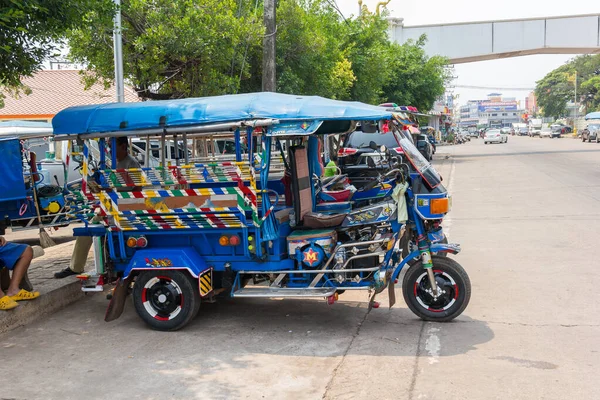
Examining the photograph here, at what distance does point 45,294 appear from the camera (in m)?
6.74

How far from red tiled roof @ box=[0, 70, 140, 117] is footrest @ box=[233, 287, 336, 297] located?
24.0 metres

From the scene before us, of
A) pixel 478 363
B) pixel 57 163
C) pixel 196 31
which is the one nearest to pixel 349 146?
pixel 196 31

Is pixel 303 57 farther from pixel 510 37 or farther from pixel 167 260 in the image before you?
pixel 510 37

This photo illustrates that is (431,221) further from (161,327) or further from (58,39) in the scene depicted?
(58,39)

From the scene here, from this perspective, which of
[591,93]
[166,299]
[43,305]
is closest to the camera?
[166,299]

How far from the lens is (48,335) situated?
6.05 metres

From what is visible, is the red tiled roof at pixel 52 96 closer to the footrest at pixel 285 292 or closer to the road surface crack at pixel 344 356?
the footrest at pixel 285 292

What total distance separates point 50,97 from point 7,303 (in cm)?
2723

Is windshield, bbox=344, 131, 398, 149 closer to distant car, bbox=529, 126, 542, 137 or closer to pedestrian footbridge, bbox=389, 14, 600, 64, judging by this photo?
pedestrian footbridge, bbox=389, 14, 600, 64

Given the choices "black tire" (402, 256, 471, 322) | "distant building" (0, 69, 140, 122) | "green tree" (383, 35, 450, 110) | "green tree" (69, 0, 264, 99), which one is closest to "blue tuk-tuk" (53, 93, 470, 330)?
"black tire" (402, 256, 471, 322)

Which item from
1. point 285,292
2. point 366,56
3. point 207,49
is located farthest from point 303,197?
point 366,56

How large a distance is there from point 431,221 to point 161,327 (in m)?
2.83

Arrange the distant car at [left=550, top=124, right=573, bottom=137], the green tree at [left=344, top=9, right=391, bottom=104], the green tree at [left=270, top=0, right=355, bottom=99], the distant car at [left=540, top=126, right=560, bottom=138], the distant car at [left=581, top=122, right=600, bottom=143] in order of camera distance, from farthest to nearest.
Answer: the distant car at [left=540, top=126, right=560, bottom=138], the distant car at [left=550, top=124, right=573, bottom=137], the distant car at [left=581, top=122, right=600, bottom=143], the green tree at [left=344, top=9, right=391, bottom=104], the green tree at [left=270, top=0, right=355, bottom=99]

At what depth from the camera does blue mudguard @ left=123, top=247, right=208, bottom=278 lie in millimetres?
5762
